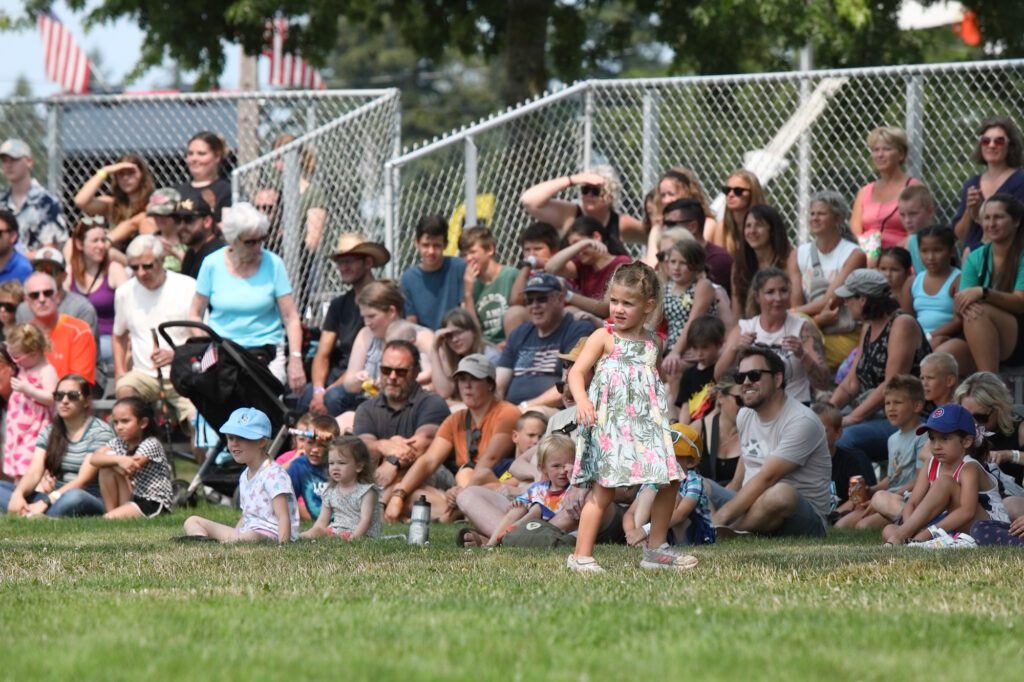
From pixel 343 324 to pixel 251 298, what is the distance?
0.84 metres

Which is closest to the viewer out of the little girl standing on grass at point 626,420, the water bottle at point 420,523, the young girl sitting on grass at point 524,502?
the little girl standing on grass at point 626,420

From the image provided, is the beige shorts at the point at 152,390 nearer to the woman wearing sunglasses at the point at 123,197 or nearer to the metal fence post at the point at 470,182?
the woman wearing sunglasses at the point at 123,197

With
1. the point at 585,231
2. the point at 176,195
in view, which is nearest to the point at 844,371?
the point at 585,231

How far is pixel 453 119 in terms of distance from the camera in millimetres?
57531

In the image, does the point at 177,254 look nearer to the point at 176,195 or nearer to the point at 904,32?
the point at 176,195

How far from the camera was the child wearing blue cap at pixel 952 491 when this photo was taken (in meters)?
9.73

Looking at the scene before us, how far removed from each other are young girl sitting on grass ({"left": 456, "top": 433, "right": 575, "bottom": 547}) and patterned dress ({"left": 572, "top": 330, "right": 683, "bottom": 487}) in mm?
1642

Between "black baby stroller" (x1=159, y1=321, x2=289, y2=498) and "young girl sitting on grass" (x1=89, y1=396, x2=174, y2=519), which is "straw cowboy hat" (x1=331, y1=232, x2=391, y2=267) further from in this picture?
"young girl sitting on grass" (x1=89, y1=396, x2=174, y2=519)

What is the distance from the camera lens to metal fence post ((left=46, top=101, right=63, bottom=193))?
52.7ft

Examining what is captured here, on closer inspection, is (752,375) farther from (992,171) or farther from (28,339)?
(28,339)

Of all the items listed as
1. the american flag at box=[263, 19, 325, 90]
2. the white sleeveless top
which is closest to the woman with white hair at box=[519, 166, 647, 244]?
the white sleeveless top

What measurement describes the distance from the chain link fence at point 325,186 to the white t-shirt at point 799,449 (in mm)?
5152

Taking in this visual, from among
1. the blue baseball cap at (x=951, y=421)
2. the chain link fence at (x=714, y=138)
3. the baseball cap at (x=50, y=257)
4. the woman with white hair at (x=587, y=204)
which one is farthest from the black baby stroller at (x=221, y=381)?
the blue baseball cap at (x=951, y=421)

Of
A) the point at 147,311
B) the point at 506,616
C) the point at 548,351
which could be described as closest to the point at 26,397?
the point at 147,311
